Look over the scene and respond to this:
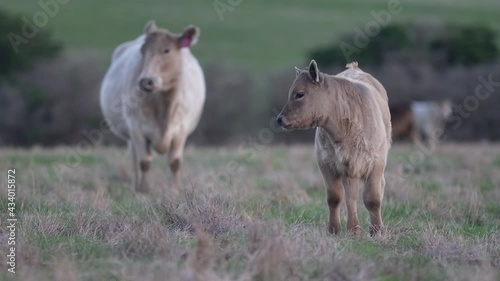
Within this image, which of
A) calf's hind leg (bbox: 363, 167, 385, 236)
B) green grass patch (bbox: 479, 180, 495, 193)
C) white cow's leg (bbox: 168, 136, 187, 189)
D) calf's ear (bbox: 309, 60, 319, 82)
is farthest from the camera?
white cow's leg (bbox: 168, 136, 187, 189)

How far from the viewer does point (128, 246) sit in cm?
694

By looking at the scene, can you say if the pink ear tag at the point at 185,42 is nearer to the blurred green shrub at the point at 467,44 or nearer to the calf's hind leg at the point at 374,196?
the calf's hind leg at the point at 374,196

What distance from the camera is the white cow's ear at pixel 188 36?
42.7 ft

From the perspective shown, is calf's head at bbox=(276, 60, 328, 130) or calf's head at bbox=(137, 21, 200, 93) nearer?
calf's head at bbox=(276, 60, 328, 130)

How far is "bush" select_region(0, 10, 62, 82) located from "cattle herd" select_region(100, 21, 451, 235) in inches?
906

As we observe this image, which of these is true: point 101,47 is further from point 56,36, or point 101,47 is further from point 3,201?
point 3,201

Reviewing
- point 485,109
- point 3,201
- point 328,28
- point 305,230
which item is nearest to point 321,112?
point 305,230

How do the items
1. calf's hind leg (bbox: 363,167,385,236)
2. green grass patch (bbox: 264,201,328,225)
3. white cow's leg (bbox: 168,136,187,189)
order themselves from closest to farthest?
1. calf's hind leg (bbox: 363,167,385,236)
2. green grass patch (bbox: 264,201,328,225)
3. white cow's leg (bbox: 168,136,187,189)

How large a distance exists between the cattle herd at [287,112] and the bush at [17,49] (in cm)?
2300

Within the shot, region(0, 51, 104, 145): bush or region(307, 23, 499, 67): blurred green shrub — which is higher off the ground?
region(307, 23, 499, 67): blurred green shrub

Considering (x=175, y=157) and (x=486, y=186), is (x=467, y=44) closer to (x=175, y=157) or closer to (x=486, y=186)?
(x=486, y=186)

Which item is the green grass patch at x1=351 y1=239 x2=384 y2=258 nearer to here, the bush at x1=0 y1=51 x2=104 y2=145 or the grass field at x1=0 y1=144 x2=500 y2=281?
the grass field at x1=0 y1=144 x2=500 y2=281

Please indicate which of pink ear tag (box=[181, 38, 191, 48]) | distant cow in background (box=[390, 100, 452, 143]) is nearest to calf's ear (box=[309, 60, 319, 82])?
pink ear tag (box=[181, 38, 191, 48])

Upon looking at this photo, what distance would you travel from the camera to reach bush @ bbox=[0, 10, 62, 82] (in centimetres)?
3744
